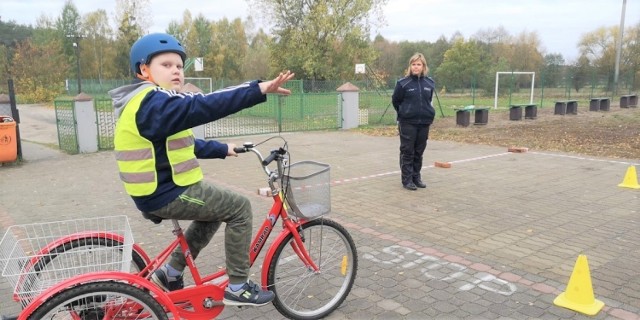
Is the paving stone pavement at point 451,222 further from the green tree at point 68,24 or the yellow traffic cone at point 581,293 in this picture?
the green tree at point 68,24

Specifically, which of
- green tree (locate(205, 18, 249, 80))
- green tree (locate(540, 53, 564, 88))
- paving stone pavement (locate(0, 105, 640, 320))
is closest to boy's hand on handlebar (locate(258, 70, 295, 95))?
paving stone pavement (locate(0, 105, 640, 320))

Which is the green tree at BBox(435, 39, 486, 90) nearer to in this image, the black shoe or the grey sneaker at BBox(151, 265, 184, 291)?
the black shoe

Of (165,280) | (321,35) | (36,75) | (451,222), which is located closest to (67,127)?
(451,222)

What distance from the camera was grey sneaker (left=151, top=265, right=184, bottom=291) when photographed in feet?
10.0

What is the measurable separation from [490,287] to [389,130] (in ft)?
38.6

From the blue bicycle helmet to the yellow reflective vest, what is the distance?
0.21 meters

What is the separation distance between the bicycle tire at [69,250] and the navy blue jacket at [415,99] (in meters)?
4.69

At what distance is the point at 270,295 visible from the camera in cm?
305

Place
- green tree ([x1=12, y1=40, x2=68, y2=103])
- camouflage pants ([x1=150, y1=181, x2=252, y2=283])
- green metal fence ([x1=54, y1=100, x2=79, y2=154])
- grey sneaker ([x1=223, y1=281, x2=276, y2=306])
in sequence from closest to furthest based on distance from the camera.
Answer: camouflage pants ([x1=150, y1=181, x2=252, y2=283]) < grey sneaker ([x1=223, y1=281, x2=276, y2=306]) < green metal fence ([x1=54, y1=100, x2=79, y2=154]) < green tree ([x1=12, y1=40, x2=68, y2=103])

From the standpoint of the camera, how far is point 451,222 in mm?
5578

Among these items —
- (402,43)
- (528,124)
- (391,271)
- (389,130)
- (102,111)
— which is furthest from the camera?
(402,43)

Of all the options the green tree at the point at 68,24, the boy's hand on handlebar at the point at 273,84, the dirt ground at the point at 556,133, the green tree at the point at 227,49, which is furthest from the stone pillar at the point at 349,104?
the green tree at the point at 68,24

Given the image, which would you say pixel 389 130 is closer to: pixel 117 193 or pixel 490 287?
pixel 117 193

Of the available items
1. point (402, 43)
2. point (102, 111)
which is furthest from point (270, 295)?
point (402, 43)
